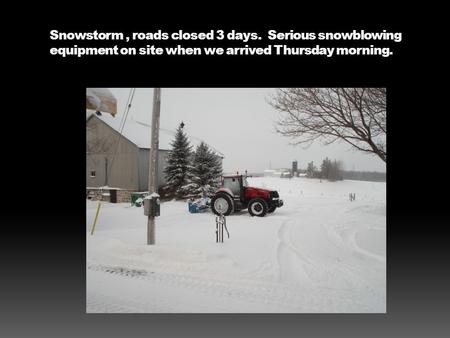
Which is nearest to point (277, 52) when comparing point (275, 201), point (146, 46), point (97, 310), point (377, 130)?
point (146, 46)

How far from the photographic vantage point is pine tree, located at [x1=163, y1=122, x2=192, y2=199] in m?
11.7

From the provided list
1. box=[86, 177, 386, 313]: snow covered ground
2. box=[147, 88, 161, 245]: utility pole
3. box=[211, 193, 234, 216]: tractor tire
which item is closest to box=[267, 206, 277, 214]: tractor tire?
box=[211, 193, 234, 216]: tractor tire

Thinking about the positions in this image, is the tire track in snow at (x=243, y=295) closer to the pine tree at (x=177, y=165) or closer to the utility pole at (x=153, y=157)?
the utility pole at (x=153, y=157)

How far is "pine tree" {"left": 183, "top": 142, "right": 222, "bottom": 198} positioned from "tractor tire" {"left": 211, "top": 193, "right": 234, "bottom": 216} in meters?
2.69

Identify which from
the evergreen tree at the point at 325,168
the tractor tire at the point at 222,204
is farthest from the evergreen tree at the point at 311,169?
the tractor tire at the point at 222,204

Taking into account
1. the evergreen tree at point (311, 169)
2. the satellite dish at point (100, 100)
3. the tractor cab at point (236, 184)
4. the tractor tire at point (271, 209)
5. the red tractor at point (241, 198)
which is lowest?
the tractor tire at point (271, 209)

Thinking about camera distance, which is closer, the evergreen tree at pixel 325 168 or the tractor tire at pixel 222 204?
the evergreen tree at pixel 325 168

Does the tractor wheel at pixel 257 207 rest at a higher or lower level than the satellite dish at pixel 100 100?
lower

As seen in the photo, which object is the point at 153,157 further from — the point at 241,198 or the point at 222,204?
the point at 241,198

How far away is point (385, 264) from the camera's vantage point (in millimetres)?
4805

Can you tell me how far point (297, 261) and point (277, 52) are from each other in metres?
3.37

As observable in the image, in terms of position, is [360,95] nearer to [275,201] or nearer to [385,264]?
[385,264]

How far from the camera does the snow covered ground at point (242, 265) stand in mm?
3979

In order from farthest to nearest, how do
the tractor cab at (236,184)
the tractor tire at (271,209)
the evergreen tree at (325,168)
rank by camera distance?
the tractor cab at (236,184) → the tractor tire at (271,209) → the evergreen tree at (325,168)
